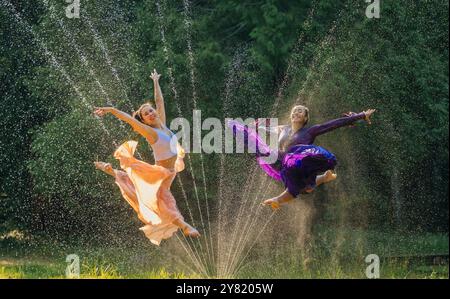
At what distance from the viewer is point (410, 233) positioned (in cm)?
1977

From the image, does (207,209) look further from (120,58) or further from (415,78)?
(415,78)

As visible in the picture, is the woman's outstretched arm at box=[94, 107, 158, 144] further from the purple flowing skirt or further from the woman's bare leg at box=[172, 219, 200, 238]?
the purple flowing skirt

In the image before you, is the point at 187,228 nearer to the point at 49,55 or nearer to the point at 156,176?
the point at 156,176

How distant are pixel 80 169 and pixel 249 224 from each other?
123 inches

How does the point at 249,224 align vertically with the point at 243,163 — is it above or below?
below

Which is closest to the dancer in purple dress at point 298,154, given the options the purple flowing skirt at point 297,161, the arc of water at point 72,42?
the purple flowing skirt at point 297,161

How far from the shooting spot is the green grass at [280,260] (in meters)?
14.3

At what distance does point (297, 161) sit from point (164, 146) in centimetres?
151

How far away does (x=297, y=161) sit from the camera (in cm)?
1038

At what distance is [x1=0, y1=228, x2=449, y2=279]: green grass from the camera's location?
14273 millimetres
